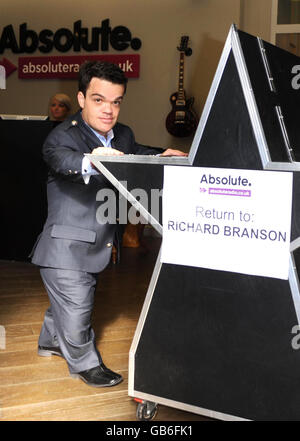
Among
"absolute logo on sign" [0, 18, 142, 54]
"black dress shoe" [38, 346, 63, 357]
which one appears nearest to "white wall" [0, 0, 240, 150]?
"absolute logo on sign" [0, 18, 142, 54]

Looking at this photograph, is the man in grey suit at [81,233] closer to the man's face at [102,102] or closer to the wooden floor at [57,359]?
the man's face at [102,102]

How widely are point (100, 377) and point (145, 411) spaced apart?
347mm

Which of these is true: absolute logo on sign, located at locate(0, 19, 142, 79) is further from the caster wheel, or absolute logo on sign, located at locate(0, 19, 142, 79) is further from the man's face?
the caster wheel

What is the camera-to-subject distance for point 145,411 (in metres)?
1.82

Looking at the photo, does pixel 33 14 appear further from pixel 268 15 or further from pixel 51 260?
pixel 51 260

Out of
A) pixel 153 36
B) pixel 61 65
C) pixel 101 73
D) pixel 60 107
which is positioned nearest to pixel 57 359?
pixel 101 73

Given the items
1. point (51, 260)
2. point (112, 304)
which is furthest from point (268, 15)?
point (51, 260)

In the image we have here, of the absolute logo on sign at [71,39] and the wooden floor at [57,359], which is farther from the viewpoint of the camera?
the absolute logo on sign at [71,39]

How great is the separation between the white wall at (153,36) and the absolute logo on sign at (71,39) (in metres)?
0.06

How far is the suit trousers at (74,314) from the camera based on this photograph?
2.16 meters

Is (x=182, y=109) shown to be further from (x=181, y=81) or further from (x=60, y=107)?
(x=60, y=107)

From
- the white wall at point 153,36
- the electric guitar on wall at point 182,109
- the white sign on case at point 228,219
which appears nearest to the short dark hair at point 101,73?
the white sign on case at point 228,219

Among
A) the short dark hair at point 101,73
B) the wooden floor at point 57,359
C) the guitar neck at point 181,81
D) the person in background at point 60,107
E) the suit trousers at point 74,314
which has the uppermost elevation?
the guitar neck at point 181,81

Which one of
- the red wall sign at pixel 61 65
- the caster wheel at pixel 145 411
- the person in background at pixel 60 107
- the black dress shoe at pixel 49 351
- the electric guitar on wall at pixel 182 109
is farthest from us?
the red wall sign at pixel 61 65
